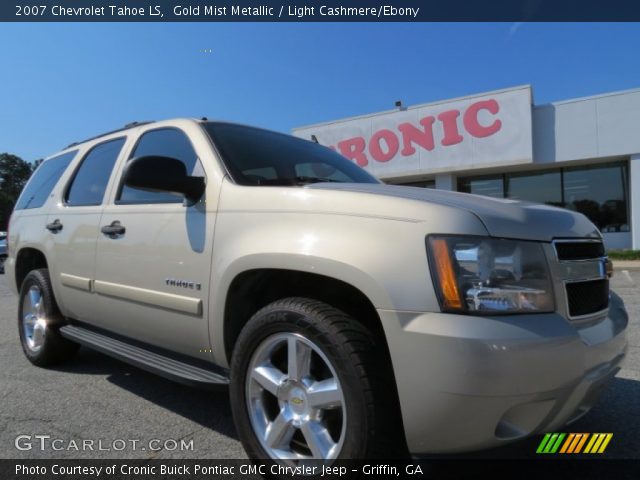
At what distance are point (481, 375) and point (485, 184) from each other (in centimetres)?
1633

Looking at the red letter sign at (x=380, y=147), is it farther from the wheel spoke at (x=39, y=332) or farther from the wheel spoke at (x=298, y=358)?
the wheel spoke at (x=298, y=358)

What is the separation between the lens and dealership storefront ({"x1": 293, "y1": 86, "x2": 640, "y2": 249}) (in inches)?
560

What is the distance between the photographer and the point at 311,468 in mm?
1990

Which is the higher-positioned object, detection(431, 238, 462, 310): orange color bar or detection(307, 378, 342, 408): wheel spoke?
detection(431, 238, 462, 310): orange color bar

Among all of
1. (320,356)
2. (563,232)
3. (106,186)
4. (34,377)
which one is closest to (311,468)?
(320,356)

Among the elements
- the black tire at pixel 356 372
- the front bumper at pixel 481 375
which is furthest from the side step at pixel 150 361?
the front bumper at pixel 481 375

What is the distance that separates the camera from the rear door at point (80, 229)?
348 centimetres

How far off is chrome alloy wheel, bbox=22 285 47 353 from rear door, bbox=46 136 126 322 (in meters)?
0.37

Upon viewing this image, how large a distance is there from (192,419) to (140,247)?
1.11 meters

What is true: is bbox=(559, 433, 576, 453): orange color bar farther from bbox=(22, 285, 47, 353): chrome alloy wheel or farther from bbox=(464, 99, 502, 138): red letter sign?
bbox=(464, 99, 502, 138): red letter sign

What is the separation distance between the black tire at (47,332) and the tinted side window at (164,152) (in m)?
1.33

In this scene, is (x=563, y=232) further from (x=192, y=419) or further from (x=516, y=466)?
(x=192, y=419)

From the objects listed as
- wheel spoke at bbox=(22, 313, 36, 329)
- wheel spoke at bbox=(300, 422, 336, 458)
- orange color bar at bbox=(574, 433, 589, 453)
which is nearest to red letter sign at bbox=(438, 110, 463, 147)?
wheel spoke at bbox=(22, 313, 36, 329)

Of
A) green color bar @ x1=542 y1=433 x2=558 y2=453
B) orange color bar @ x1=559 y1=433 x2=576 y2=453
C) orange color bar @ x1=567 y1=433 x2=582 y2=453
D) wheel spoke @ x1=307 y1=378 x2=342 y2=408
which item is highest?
wheel spoke @ x1=307 y1=378 x2=342 y2=408
